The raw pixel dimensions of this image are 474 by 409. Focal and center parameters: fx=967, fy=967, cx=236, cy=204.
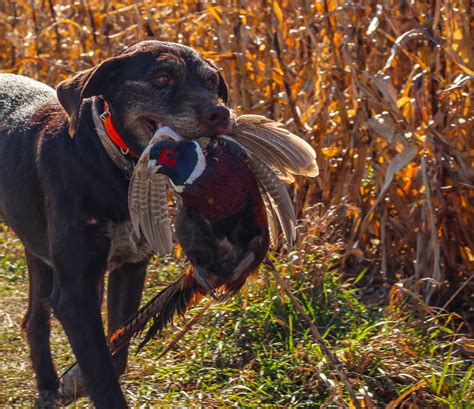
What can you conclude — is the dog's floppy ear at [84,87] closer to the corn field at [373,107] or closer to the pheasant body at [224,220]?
the pheasant body at [224,220]

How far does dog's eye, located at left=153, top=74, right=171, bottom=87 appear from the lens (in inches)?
131

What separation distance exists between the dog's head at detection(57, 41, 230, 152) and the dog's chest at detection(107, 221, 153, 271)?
0.31m

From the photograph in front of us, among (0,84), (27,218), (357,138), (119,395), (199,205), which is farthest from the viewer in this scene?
(357,138)

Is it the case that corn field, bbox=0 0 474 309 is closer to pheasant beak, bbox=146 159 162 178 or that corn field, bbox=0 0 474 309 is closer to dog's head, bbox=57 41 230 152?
dog's head, bbox=57 41 230 152

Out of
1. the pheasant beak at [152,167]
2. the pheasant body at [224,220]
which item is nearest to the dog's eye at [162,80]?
the pheasant body at [224,220]

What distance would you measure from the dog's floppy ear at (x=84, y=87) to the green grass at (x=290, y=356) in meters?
1.09

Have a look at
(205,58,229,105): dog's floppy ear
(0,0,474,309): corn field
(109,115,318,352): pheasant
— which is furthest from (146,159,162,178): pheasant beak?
(0,0,474,309): corn field

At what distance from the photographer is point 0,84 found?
4266mm

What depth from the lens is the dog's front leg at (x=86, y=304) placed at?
3270mm

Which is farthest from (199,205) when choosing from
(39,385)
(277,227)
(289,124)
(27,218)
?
(289,124)

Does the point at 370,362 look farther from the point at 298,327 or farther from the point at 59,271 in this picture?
the point at 59,271

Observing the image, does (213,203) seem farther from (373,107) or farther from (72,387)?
(373,107)

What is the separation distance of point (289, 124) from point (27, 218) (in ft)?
5.40

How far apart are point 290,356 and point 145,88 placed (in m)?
1.16
